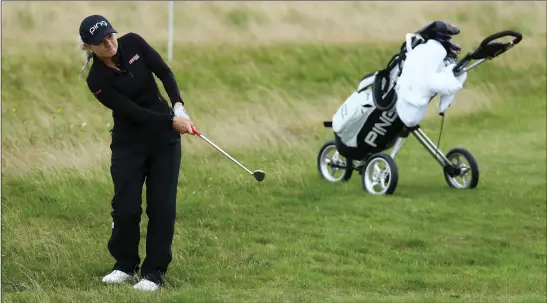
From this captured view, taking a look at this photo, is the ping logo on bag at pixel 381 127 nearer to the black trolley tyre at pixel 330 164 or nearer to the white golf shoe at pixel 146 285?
the black trolley tyre at pixel 330 164

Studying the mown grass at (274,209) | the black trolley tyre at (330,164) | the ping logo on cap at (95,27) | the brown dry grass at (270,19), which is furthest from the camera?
the brown dry grass at (270,19)

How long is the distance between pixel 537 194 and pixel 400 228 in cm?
309

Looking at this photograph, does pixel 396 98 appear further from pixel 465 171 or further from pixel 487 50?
pixel 465 171

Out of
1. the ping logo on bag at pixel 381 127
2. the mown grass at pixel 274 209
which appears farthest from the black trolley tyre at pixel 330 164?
the ping logo on bag at pixel 381 127

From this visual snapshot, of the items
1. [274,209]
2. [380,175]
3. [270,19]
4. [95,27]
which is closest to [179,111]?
[95,27]

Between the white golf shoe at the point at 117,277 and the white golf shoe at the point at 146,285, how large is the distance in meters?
0.29

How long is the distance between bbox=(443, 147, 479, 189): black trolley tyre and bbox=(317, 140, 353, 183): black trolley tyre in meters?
1.24

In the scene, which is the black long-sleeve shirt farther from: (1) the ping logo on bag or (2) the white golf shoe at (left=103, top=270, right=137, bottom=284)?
(1) the ping logo on bag

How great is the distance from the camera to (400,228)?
11.0 m

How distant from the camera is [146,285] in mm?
7641

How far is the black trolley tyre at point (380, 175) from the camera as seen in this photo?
40.9 feet

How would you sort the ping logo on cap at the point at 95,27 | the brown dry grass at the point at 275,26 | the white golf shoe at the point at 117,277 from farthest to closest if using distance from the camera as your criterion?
1. the brown dry grass at the point at 275,26
2. the white golf shoe at the point at 117,277
3. the ping logo on cap at the point at 95,27

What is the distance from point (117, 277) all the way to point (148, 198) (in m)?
0.67

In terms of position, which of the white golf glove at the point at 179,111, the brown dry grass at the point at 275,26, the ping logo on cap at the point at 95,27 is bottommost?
the white golf glove at the point at 179,111
